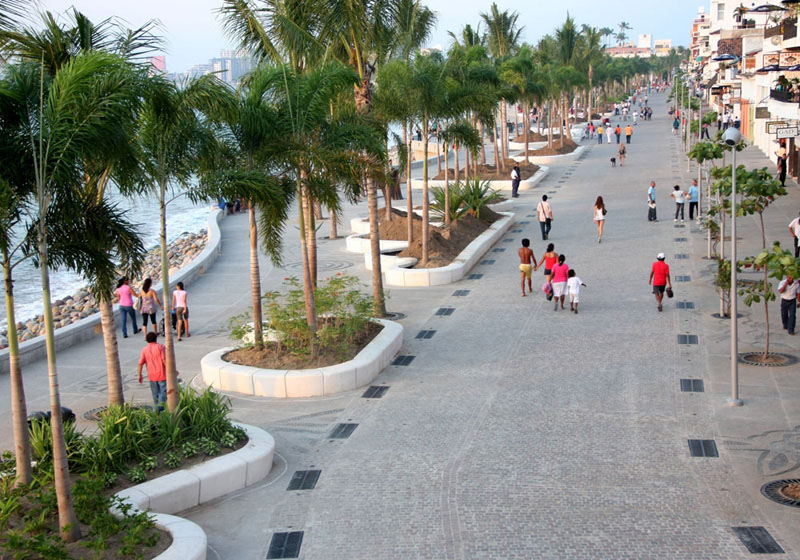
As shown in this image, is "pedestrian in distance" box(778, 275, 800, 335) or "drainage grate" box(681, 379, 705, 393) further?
"pedestrian in distance" box(778, 275, 800, 335)

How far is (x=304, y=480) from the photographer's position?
34.9ft

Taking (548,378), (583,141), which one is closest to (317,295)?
(548,378)

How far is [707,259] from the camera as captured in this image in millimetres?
22875

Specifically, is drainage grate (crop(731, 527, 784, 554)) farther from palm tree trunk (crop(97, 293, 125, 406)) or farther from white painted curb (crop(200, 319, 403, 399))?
palm tree trunk (crop(97, 293, 125, 406))

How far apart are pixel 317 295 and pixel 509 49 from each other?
39100 mm

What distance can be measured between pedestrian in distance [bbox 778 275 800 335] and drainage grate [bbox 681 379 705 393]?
3.26 m

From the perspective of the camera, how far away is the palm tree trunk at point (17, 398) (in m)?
8.62

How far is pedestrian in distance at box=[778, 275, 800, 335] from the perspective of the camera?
15562 mm

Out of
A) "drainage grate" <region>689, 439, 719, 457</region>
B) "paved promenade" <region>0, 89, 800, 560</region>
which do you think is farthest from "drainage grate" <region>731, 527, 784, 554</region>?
"drainage grate" <region>689, 439, 719, 457</region>

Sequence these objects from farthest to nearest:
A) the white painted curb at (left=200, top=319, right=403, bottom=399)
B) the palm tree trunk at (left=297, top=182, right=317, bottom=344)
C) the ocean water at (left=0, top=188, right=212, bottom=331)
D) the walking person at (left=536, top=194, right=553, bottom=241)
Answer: the ocean water at (left=0, top=188, right=212, bottom=331) < the walking person at (left=536, top=194, right=553, bottom=241) < the palm tree trunk at (left=297, top=182, right=317, bottom=344) < the white painted curb at (left=200, top=319, right=403, bottom=399)

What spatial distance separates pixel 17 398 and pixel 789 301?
1283 cm

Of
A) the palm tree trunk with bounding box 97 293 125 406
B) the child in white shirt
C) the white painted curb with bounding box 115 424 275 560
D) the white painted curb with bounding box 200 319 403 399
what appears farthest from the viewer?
the child in white shirt

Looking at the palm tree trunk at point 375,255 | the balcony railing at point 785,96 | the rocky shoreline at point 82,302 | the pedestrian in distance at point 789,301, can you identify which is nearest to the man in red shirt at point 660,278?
the pedestrian in distance at point 789,301

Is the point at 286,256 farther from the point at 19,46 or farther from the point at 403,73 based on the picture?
the point at 19,46
